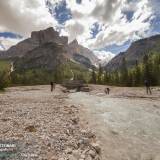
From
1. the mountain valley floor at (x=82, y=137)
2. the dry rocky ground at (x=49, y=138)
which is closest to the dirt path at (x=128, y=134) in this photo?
the mountain valley floor at (x=82, y=137)

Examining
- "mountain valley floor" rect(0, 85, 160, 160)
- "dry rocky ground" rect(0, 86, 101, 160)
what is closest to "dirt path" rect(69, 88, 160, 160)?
"mountain valley floor" rect(0, 85, 160, 160)

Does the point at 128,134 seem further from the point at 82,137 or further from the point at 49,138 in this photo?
the point at 49,138

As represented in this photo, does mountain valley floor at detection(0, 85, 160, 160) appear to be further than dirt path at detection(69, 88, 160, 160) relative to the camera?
No

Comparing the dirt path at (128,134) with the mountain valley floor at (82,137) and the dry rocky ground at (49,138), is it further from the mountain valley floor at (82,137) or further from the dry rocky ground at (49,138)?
the dry rocky ground at (49,138)

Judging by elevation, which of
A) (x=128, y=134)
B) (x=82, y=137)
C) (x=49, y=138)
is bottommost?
(x=128, y=134)

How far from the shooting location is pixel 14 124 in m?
21.3

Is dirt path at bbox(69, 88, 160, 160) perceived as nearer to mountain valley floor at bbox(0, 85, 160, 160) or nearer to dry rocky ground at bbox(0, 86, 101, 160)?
mountain valley floor at bbox(0, 85, 160, 160)

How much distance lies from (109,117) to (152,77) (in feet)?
294

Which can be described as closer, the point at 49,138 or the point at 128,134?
the point at 49,138

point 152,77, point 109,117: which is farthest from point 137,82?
point 109,117

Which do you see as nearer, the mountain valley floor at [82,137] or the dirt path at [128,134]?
the mountain valley floor at [82,137]

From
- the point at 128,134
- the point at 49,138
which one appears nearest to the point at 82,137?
the point at 49,138

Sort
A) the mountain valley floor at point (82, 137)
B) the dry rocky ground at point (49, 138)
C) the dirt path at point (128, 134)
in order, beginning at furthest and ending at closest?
1. the dirt path at point (128, 134)
2. the mountain valley floor at point (82, 137)
3. the dry rocky ground at point (49, 138)

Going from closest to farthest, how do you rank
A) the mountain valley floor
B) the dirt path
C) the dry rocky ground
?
the dry rocky ground, the mountain valley floor, the dirt path
